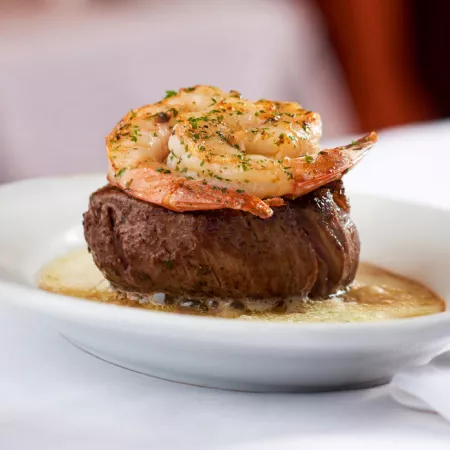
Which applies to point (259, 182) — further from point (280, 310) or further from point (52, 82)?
point (52, 82)

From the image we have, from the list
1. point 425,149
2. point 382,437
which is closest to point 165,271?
point 382,437

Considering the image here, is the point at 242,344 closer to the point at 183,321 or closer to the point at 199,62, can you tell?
the point at 183,321

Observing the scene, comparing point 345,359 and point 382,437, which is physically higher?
point 345,359

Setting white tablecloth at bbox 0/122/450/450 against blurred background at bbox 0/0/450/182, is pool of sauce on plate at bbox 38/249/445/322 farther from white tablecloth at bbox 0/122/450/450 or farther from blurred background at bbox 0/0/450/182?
blurred background at bbox 0/0/450/182

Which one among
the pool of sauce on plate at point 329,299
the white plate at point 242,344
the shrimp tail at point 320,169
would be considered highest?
the shrimp tail at point 320,169

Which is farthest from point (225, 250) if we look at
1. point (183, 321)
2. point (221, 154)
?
point (183, 321)

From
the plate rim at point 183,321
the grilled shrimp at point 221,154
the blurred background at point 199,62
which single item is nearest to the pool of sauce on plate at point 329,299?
the grilled shrimp at point 221,154

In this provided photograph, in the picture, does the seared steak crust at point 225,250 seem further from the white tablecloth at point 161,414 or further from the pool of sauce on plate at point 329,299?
the white tablecloth at point 161,414
